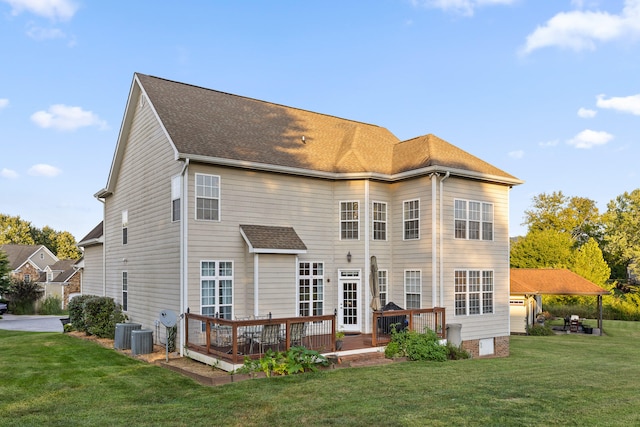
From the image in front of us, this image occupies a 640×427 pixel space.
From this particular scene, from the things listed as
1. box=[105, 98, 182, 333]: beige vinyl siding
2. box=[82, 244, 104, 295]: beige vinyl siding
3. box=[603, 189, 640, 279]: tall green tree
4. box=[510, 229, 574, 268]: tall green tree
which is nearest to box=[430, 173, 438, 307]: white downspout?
box=[105, 98, 182, 333]: beige vinyl siding

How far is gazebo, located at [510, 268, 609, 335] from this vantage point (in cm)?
2652

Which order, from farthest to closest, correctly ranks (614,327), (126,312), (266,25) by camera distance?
1. (614,327)
2. (266,25)
3. (126,312)

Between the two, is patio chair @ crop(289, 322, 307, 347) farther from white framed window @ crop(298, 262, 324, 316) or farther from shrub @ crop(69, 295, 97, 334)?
shrub @ crop(69, 295, 97, 334)

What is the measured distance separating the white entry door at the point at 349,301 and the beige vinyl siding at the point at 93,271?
11831mm

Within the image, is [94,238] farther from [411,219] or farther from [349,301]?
[411,219]

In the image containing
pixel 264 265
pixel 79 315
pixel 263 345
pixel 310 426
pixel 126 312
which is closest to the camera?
Answer: pixel 310 426

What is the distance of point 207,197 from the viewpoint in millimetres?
14250

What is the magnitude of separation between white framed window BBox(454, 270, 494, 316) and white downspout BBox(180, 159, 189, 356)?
9.03 m

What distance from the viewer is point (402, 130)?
22203 mm

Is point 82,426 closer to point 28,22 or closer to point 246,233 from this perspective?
point 246,233

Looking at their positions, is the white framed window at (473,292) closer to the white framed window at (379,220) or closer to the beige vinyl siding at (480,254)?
the beige vinyl siding at (480,254)

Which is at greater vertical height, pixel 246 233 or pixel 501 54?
pixel 501 54

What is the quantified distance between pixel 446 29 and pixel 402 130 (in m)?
4.83

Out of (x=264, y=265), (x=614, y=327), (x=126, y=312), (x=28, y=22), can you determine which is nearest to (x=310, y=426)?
(x=264, y=265)
